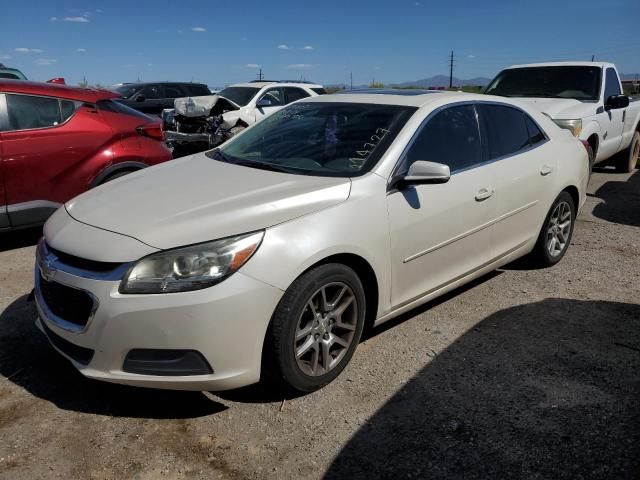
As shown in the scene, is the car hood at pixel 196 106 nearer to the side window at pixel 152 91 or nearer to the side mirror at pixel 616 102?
the side window at pixel 152 91

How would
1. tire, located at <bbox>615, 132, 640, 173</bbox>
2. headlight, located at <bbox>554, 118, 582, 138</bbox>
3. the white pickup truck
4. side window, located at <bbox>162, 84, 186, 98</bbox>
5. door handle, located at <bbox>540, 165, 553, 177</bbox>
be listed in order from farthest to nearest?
side window, located at <bbox>162, 84, 186, 98</bbox>, tire, located at <bbox>615, 132, 640, 173</bbox>, the white pickup truck, headlight, located at <bbox>554, 118, 582, 138</bbox>, door handle, located at <bbox>540, 165, 553, 177</bbox>

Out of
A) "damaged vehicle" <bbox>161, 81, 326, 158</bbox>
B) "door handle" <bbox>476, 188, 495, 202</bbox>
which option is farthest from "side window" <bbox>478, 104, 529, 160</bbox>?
"damaged vehicle" <bbox>161, 81, 326, 158</bbox>

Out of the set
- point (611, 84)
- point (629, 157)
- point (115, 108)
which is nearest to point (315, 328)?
point (115, 108)

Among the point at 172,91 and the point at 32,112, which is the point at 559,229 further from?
the point at 172,91

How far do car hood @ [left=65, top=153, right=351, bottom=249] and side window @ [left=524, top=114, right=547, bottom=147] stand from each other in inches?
84.2

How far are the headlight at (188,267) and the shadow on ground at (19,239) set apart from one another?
12.2 feet

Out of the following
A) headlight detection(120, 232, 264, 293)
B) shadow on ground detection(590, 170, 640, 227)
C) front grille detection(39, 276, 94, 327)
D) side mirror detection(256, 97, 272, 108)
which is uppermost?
side mirror detection(256, 97, 272, 108)

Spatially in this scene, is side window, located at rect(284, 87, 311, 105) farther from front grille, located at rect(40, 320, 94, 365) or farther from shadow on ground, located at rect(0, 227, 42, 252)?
front grille, located at rect(40, 320, 94, 365)

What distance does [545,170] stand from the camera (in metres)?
4.48

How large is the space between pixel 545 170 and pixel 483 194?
1.01 m

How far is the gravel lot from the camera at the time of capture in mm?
2480

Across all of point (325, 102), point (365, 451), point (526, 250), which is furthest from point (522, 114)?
point (365, 451)

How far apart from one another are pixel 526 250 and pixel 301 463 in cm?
289

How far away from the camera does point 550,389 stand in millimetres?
3076
